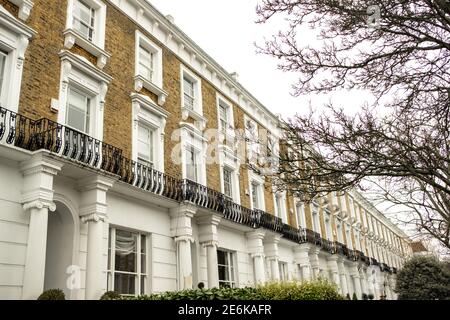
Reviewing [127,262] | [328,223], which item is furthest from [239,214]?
[328,223]

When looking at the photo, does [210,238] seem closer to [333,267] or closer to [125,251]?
[125,251]

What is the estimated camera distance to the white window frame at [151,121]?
13.8 metres

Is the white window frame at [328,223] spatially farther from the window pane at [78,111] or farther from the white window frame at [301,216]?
the window pane at [78,111]

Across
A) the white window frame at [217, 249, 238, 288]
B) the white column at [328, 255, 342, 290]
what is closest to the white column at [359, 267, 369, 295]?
the white column at [328, 255, 342, 290]

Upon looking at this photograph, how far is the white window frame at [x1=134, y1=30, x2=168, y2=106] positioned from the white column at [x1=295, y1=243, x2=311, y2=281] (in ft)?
41.6

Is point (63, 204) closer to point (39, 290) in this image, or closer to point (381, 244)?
point (39, 290)

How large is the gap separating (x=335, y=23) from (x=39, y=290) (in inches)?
306

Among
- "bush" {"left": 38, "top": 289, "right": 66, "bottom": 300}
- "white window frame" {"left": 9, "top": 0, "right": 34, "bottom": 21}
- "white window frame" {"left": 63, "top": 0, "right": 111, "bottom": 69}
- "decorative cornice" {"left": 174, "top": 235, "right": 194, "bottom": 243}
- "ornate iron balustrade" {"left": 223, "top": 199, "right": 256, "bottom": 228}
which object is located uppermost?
"white window frame" {"left": 63, "top": 0, "right": 111, "bottom": 69}

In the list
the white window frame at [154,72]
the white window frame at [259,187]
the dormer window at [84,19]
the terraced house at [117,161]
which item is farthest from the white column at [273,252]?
the dormer window at [84,19]

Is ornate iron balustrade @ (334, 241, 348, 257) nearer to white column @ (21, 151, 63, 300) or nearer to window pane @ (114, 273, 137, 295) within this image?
window pane @ (114, 273, 137, 295)

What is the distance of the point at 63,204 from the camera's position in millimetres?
10602

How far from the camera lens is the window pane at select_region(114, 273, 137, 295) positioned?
11.7m
